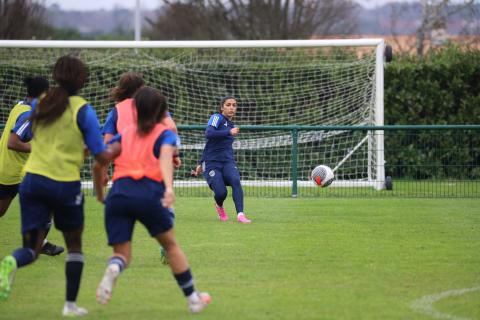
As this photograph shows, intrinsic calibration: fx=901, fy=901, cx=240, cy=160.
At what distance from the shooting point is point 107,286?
6.20m

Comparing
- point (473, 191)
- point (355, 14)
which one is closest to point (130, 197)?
point (473, 191)

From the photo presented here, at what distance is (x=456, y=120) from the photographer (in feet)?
63.1

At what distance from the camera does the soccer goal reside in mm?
17344

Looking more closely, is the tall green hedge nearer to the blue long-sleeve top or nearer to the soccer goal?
the soccer goal

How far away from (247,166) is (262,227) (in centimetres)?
627

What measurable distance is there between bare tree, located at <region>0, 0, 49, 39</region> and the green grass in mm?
21233

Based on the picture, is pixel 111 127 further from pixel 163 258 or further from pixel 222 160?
pixel 222 160

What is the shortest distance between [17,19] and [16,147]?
26157 mm

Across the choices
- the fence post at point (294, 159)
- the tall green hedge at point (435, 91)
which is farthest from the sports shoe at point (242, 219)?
the tall green hedge at point (435, 91)

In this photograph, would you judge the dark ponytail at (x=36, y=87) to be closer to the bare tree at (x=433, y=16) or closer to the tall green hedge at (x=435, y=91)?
the tall green hedge at (x=435, y=91)

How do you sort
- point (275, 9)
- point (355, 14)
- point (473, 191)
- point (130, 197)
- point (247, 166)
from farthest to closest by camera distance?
point (355, 14), point (275, 9), point (247, 166), point (473, 191), point (130, 197)

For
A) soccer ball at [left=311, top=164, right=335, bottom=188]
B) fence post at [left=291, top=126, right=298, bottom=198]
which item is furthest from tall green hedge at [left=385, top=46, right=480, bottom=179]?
soccer ball at [left=311, top=164, right=335, bottom=188]

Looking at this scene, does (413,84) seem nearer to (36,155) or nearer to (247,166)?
(247,166)

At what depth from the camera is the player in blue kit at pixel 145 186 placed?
6355 millimetres
